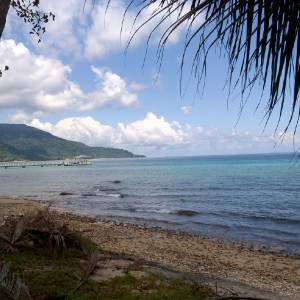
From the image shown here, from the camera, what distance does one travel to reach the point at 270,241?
16562 mm

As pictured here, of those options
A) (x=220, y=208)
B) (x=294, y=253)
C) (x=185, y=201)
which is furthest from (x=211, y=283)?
(x=185, y=201)

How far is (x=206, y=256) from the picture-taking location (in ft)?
41.1

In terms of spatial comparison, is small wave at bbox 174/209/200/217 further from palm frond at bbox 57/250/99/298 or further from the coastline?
palm frond at bbox 57/250/99/298

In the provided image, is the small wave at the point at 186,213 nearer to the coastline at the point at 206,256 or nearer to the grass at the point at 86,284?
the coastline at the point at 206,256

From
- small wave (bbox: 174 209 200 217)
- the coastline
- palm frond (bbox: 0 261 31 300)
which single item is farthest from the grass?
small wave (bbox: 174 209 200 217)

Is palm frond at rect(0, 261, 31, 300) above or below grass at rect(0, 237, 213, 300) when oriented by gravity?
above

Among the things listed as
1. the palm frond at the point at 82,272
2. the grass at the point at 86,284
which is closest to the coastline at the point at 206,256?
the grass at the point at 86,284

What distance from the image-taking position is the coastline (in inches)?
368

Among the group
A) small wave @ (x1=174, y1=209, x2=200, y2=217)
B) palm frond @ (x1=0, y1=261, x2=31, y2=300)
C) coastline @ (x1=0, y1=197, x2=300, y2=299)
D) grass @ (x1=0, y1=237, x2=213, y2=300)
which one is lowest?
small wave @ (x1=174, y1=209, x2=200, y2=217)

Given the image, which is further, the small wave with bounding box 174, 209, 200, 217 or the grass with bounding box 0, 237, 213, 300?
the small wave with bounding box 174, 209, 200, 217

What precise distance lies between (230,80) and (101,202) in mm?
31644

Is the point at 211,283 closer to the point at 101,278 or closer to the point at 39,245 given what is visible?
the point at 101,278

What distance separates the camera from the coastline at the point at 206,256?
9344mm

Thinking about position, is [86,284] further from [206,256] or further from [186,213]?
[186,213]
